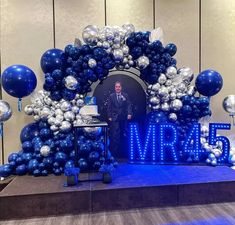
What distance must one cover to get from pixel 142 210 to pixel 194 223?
60 centimetres

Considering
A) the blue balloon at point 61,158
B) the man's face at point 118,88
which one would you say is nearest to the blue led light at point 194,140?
the man's face at point 118,88

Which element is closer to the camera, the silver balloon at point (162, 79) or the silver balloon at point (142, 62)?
the silver balloon at point (142, 62)

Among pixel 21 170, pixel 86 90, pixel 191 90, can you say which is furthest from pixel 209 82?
pixel 21 170

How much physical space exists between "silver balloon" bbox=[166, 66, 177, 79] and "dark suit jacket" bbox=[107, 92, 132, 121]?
2.58 feet

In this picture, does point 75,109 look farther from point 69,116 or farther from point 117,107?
point 117,107

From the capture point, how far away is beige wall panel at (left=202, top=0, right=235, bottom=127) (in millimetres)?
5207

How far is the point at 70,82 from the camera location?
394cm

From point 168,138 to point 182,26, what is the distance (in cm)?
233

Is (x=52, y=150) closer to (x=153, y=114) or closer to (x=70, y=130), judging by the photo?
(x=70, y=130)

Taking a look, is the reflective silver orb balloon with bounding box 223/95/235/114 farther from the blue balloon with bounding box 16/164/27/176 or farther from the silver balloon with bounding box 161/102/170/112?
the blue balloon with bounding box 16/164/27/176

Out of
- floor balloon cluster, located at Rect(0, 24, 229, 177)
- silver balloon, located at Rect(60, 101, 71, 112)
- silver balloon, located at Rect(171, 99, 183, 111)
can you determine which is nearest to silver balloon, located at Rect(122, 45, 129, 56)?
floor balloon cluster, located at Rect(0, 24, 229, 177)

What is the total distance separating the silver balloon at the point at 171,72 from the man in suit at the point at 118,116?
0.78 metres

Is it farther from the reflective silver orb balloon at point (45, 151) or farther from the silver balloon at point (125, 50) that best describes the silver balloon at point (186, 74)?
the reflective silver orb balloon at point (45, 151)

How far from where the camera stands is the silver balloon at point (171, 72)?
4.27 metres
